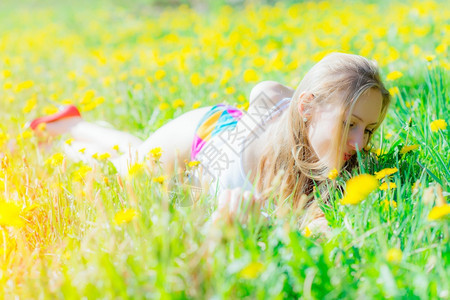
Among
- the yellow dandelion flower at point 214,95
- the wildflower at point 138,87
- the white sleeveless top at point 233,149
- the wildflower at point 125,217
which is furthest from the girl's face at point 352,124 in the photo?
the wildflower at point 138,87

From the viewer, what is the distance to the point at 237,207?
1281 millimetres

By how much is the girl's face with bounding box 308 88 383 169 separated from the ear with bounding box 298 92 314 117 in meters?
0.06

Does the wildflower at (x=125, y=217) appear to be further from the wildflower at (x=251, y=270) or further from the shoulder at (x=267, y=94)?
the shoulder at (x=267, y=94)

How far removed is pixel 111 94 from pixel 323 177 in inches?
73.5

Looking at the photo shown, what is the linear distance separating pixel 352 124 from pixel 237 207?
634mm

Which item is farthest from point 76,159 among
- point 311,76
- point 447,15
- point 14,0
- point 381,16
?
point 14,0

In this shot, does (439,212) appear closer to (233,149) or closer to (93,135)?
(233,149)

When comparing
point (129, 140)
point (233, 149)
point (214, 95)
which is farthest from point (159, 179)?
point (214, 95)

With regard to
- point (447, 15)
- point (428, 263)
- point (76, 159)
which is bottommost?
point (76, 159)

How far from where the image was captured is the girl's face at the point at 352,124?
170cm

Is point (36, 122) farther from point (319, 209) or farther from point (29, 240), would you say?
point (319, 209)

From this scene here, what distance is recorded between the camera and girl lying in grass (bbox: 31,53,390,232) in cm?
171

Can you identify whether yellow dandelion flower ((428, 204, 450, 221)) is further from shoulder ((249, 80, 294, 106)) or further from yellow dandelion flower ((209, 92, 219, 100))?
yellow dandelion flower ((209, 92, 219, 100))

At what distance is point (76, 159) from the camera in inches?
96.5
